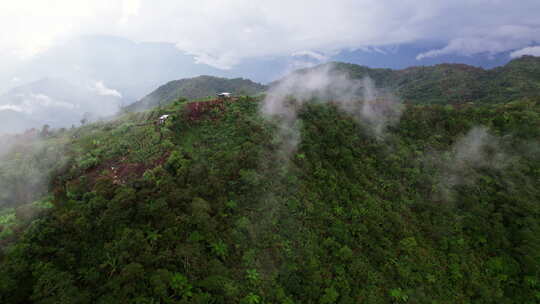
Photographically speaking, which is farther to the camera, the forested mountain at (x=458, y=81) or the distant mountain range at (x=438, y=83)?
the distant mountain range at (x=438, y=83)

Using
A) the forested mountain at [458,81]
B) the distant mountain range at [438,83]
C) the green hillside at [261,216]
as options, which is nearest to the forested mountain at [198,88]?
the distant mountain range at [438,83]

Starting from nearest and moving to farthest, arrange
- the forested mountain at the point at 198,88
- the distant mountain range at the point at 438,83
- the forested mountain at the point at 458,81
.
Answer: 1. the forested mountain at the point at 458,81
2. the distant mountain range at the point at 438,83
3. the forested mountain at the point at 198,88

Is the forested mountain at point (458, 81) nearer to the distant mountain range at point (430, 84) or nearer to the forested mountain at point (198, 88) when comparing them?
the distant mountain range at point (430, 84)

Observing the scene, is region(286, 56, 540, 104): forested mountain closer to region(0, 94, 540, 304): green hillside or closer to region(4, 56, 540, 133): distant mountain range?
region(4, 56, 540, 133): distant mountain range

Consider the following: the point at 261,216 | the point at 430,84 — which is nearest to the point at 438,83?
the point at 430,84

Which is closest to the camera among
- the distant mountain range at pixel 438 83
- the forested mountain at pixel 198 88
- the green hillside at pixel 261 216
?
the green hillside at pixel 261 216

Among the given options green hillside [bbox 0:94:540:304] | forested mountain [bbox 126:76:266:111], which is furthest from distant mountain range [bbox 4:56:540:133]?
green hillside [bbox 0:94:540:304]

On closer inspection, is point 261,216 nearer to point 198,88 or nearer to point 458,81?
point 198,88

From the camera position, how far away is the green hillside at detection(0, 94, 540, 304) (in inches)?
540

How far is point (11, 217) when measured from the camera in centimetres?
1414

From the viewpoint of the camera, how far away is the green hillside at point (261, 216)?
1372 centimetres

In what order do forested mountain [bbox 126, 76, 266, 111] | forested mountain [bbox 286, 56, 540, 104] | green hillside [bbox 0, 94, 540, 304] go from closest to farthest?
green hillside [bbox 0, 94, 540, 304] < forested mountain [bbox 286, 56, 540, 104] < forested mountain [bbox 126, 76, 266, 111]

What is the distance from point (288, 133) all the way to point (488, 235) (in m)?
26.7

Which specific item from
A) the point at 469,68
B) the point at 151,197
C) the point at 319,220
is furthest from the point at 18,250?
the point at 469,68
